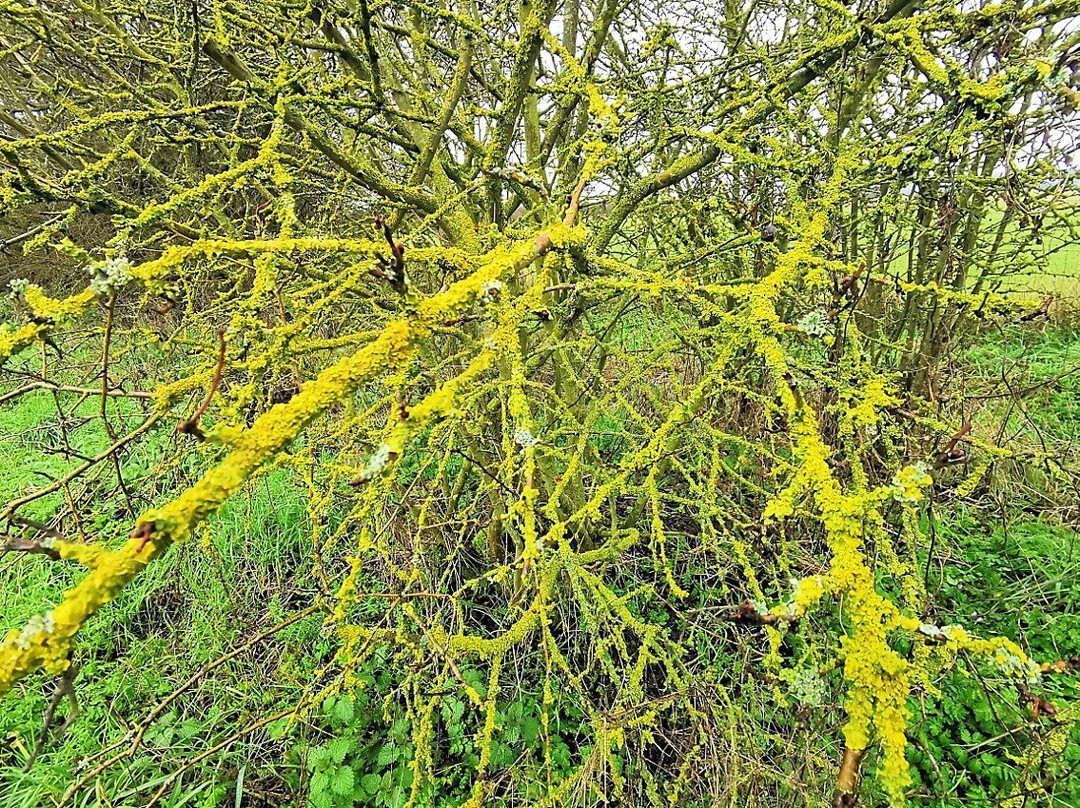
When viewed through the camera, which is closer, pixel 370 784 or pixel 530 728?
pixel 370 784

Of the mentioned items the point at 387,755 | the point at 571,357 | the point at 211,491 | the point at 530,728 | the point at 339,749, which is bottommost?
the point at 530,728

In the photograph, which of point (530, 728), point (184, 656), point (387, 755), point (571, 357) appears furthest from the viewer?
point (184, 656)

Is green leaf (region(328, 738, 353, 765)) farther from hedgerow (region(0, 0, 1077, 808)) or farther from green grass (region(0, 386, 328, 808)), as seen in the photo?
green grass (region(0, 386, 328, 808))

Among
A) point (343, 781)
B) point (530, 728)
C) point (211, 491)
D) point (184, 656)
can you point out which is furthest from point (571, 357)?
point (184, 656)

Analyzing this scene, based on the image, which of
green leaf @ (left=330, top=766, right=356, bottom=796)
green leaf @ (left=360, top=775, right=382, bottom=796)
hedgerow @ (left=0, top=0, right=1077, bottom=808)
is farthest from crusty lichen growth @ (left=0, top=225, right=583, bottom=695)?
green leaf @ (left=360, top=775, right=382, bottom=796)

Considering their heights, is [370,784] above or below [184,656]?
below

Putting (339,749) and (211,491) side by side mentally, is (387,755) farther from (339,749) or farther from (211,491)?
(211,491)

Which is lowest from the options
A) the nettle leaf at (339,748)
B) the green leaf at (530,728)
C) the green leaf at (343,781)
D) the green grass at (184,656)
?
the green leaf at (530,728)

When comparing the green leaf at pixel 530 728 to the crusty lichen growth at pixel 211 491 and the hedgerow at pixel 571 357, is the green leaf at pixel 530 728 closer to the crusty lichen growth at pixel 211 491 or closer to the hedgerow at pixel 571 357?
the hedgerow at pixel 571 357

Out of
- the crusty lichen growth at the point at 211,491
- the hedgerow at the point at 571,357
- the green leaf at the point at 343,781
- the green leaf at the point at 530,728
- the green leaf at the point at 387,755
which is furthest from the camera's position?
the green leaf at the point at 530,728

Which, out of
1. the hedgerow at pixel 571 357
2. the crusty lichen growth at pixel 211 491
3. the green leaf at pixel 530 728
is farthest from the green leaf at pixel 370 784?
the crusty lichen growth at pixel 211 491

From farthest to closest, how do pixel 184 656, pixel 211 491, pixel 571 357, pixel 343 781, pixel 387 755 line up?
pixel 184 656, pixel 571 357, pixel 387 755, pixel 343 781, pixel 211 491

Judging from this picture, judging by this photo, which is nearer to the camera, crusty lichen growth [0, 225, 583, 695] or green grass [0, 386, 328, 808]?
crusty lichen growth [0, 225, 583, 695]

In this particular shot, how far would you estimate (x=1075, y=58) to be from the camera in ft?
4.09
